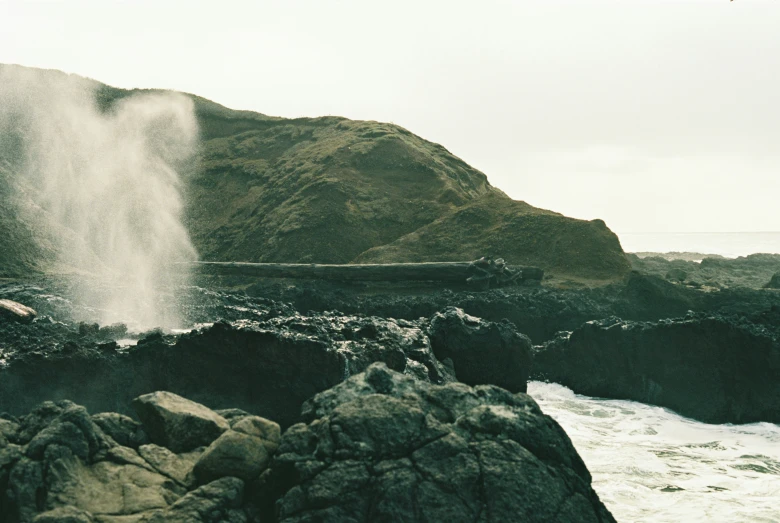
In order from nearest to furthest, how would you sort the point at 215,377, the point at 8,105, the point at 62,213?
the point at 215,377, the point at 62,213, the point at 8,105

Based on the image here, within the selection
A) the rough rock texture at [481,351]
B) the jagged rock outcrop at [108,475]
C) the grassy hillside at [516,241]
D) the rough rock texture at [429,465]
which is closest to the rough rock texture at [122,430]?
the jagged rock outcrop at [108,475]

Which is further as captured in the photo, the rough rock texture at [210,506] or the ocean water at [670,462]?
the ocean water at [670,462]

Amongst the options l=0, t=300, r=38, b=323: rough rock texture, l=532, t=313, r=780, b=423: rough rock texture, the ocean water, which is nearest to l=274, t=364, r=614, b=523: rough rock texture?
the ocean water

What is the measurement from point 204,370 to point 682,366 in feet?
29.7

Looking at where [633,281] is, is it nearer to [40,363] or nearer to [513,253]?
[513,253]

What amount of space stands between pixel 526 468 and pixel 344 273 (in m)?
22.9

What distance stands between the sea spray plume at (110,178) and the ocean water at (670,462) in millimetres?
11921

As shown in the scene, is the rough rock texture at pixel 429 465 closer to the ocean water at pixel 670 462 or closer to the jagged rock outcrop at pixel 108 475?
the jagged rock outcrop at pixel 108 475

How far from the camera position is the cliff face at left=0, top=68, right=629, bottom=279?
31375 mm

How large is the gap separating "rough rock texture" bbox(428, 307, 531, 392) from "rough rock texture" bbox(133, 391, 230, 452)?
6884 mm

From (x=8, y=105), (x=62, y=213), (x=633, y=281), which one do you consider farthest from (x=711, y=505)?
(x=8, y=105)

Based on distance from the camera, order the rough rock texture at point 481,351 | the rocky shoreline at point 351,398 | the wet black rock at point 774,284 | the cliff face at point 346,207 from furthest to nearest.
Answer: the cliff face at point 346,207
the wet black rock at point 774,284
the rough rock texture at point 481,351
the rocky shoreline at point 351,398

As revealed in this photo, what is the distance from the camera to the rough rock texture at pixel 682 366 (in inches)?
564

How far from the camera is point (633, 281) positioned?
2467cm
